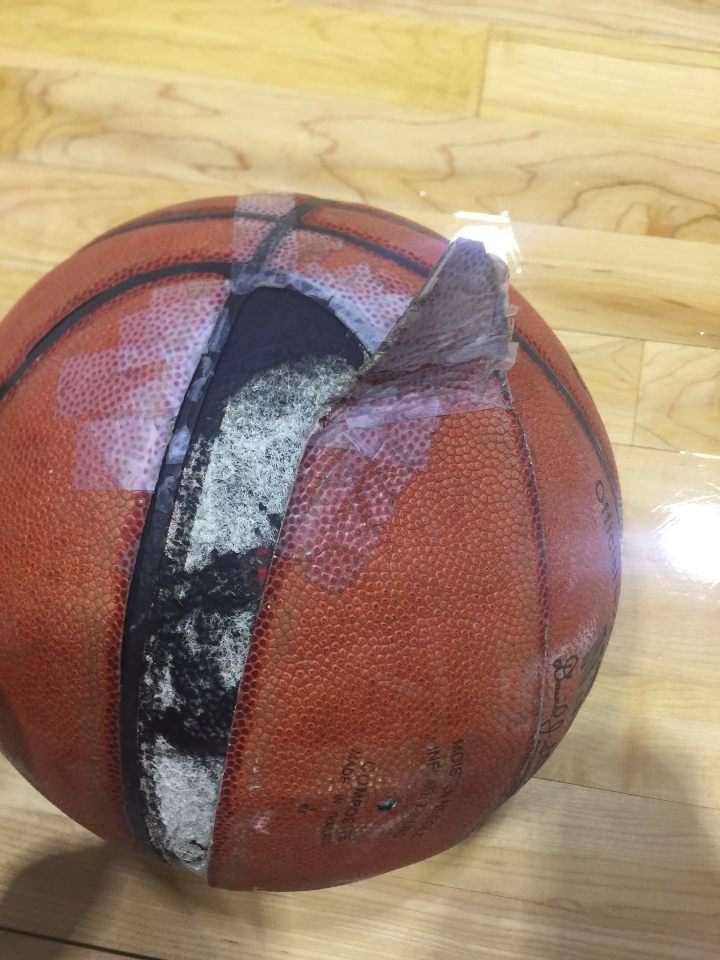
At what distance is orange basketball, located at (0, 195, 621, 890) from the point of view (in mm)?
699

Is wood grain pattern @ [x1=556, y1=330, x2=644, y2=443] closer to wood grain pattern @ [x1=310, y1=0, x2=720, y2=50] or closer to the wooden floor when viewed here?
the wooden floor

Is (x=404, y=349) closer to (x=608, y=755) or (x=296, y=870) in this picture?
(x=296, y=870)

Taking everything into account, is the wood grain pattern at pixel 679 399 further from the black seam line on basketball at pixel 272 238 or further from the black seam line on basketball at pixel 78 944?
the black seam line on basketball at pixel 78 944

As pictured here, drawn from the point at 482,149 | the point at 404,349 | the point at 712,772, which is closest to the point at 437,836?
the point at 404,349

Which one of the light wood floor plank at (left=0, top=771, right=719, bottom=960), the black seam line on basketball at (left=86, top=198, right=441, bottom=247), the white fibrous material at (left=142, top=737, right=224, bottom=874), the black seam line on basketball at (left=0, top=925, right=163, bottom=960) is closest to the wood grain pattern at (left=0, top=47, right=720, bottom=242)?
the black seam line on basketball at (left=86, top=198, right=441, bottom=247)

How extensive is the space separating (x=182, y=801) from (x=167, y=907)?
51 centimetres

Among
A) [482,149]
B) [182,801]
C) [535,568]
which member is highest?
[482,149]

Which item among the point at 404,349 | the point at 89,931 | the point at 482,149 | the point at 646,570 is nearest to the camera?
the point at 404,349

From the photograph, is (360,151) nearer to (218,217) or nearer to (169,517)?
(218,217)

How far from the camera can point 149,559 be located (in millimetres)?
699

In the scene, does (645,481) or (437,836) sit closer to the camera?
(437,836)

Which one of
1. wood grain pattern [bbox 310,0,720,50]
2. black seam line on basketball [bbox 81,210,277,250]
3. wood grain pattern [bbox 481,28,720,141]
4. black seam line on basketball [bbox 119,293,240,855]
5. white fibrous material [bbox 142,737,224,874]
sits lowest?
white fibrous material [bbox 142,737,224,874]

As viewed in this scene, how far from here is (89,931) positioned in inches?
46.6

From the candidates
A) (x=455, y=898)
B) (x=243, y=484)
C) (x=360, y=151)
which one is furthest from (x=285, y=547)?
(x=360, y=151)
